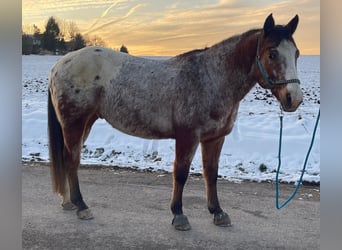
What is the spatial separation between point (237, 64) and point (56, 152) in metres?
1.45

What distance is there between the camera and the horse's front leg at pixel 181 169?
8.50ft

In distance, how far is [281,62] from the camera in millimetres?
2305

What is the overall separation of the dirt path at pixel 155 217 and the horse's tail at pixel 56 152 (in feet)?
0.80

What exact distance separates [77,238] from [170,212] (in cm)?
75

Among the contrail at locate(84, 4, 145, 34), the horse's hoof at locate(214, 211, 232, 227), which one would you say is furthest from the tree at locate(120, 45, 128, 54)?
the horse's hoof at locate(214, 211, 232, 227)

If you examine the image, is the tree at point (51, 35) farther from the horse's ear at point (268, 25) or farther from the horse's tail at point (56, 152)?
the horse's ear at point (268, 25)

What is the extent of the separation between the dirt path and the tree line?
4.00 feet

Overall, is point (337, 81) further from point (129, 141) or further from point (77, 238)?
point (129, 141)

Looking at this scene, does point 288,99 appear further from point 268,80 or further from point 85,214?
point 85,214

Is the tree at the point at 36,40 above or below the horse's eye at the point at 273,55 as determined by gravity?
above

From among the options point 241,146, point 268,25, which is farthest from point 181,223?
point 241,146

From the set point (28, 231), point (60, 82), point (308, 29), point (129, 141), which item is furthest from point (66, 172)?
point (308, 29)

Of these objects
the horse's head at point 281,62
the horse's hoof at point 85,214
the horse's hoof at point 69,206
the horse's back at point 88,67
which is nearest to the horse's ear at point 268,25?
the horse's head at point 281,62

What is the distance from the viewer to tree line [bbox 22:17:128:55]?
282 centimetres
